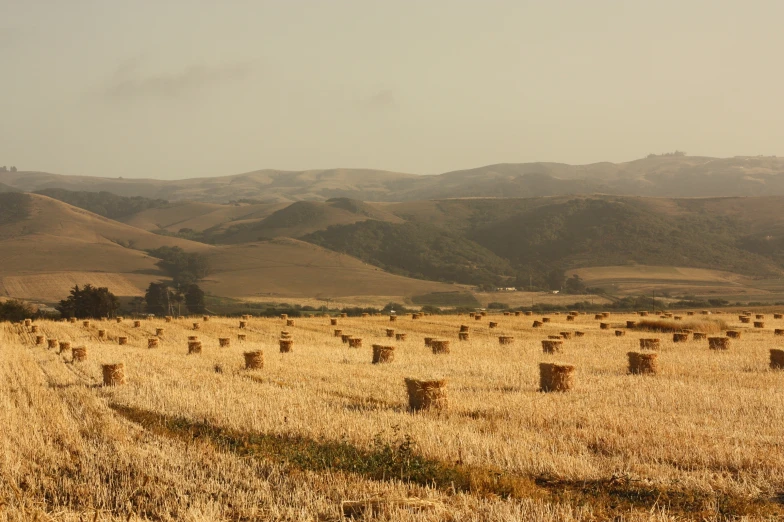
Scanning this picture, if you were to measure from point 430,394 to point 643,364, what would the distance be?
678 centimetres

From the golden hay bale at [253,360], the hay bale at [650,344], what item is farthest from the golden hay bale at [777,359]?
the golden hay bale at [253,360]

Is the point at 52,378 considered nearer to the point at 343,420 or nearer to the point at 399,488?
the point at 343,420

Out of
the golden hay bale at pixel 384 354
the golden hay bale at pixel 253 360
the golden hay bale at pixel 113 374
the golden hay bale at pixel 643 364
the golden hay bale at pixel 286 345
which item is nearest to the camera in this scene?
the golden hay bale at pixel 113 374

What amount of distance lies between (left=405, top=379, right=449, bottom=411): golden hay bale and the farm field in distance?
0.15 m

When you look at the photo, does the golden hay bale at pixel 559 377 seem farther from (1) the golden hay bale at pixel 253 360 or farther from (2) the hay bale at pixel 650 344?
(2) the hay bale at pixel 650 344

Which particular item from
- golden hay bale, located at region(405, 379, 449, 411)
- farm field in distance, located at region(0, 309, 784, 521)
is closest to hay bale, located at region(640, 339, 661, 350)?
farm field in distance, located at region(0, 309, 784, 521)

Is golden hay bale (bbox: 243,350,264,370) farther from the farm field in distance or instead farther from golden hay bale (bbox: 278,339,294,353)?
golden hay bale (bbox: 278,339,294,353)

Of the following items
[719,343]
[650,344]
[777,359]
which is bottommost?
[650,344]

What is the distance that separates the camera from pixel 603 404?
1244 centimetres

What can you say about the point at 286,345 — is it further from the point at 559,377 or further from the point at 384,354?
the point at 559,377

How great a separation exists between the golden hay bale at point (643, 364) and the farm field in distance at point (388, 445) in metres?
0.26

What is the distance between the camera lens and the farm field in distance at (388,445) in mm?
7469

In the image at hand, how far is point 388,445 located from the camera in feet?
30.4

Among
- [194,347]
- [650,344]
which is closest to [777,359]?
[650,344]
